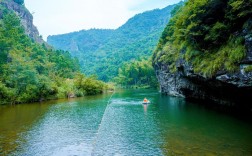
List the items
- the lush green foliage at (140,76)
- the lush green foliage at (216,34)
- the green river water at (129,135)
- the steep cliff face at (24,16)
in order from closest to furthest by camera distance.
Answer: the green river water at (129,135), the lush green foliage at (216,34), the lush green foliage at (140,76), the steep cliff face at (24,16)

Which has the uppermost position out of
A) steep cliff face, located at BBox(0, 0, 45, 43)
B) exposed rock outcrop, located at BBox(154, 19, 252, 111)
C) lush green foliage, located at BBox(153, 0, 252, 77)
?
steep cliff face, located at BBox(0, 0, 45, 43)

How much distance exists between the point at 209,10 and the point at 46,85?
1463 inches

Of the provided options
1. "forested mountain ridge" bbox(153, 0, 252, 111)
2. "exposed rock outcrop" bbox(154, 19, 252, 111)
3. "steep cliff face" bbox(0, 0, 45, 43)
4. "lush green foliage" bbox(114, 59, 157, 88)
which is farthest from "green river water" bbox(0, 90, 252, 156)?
"steep cliff face" bbox(0, 0, 45, 43)

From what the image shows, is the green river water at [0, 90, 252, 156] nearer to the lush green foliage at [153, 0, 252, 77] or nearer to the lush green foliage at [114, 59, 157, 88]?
the lush green foliage at [153, 0, 252, 77]

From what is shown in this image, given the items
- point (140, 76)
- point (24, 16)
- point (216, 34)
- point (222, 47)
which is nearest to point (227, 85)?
point (222, 47)

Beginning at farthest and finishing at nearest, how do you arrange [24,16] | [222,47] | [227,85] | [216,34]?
[24,16] < [216,34] < [222,47] < [227,85]

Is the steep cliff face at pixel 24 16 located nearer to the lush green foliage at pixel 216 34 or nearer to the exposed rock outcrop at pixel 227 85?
the exposed rock outcrop at pixel 227 85

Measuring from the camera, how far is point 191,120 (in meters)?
26.2

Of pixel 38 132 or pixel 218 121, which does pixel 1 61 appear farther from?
pixel 218 121

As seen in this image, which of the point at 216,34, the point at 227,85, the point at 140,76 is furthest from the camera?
the point at 140,76

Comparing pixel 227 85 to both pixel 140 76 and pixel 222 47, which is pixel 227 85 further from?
pixel 140 76

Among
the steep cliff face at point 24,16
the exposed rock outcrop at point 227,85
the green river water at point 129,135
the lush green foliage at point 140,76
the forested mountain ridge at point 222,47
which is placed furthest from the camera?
the steep cliff face at point 24,16

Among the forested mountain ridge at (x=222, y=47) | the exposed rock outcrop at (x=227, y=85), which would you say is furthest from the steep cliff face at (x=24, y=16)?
the forested mountain ridge at (x=222, y=47)

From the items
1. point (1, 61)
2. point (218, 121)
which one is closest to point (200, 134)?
point (218, 121)
